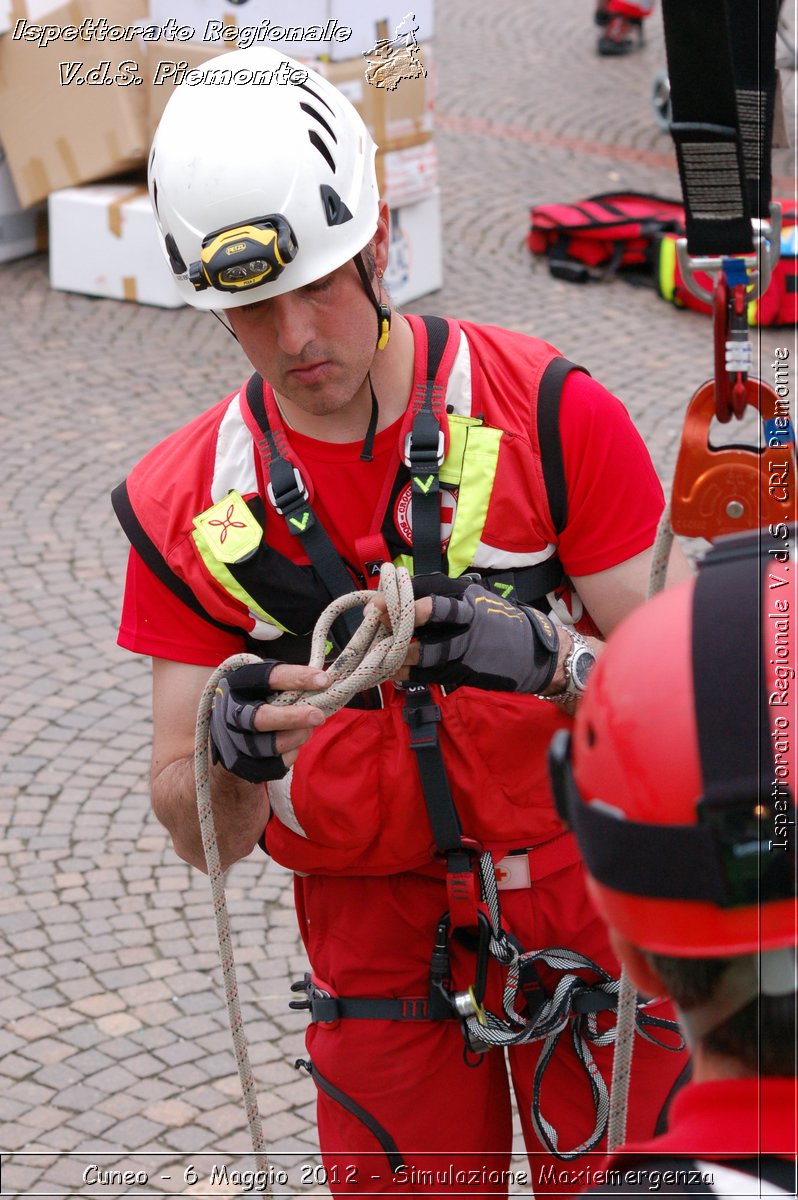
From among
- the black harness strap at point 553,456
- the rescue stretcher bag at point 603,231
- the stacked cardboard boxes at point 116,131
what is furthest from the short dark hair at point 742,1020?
the rescue stretcher bag at point 603,231

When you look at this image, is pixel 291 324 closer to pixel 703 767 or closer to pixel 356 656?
pixel 356 656

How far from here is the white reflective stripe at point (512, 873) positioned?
8.42 feet

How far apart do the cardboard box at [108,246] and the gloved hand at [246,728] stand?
23.2 feet

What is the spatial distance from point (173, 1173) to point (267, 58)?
8.83 feet

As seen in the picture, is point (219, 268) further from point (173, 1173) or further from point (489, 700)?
point (173, 1173)

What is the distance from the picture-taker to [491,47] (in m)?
14.5

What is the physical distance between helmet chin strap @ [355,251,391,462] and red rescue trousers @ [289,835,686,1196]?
760 millimetres

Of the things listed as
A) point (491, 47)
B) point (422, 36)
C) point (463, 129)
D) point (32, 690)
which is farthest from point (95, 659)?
point (491, 47)

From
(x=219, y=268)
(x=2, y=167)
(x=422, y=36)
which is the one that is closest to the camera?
(x=219, y=268)

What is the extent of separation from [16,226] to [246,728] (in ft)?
27.8

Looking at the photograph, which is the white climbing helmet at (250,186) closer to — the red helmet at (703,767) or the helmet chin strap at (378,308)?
the helmet chin strap at (378,308)

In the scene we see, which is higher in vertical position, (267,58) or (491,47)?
(267,58)

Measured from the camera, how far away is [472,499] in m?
2.43

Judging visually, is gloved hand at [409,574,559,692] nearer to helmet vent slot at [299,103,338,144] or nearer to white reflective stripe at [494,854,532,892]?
white reflective stripe at [494,854,532,892]
